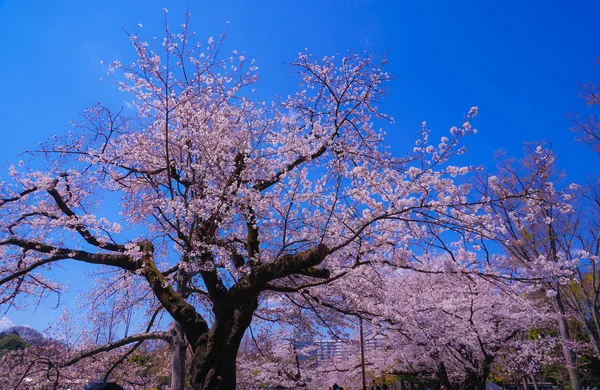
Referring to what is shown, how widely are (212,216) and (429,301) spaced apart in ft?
20.5

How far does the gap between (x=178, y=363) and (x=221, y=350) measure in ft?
3.95

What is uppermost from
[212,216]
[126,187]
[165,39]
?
[165,39]

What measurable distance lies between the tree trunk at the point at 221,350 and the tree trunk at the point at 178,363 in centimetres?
77

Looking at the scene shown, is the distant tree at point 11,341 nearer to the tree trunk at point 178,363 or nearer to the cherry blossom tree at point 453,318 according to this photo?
the tree trunk at point 178,363

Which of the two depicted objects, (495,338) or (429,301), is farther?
(495,338)

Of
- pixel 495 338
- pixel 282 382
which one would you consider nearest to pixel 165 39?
pixel 495 338

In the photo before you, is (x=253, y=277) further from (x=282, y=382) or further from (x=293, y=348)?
(x=282, y=382)

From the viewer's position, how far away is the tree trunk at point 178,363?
5742 millimetres

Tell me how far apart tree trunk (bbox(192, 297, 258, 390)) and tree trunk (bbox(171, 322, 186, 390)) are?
0.77 metres

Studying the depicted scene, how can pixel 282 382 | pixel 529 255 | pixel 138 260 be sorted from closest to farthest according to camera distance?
1. pixel 138 260
2. pixel 529 255
3. pixel 282 382

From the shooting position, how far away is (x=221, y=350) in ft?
16.6

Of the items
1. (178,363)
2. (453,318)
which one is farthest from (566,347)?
(178,363)

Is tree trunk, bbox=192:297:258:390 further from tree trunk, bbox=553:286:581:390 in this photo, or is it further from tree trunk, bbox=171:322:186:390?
tree trunk, bbox=553:286:581:390

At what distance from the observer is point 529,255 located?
12047 mm
